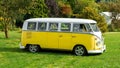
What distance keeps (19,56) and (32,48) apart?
2.24 meters

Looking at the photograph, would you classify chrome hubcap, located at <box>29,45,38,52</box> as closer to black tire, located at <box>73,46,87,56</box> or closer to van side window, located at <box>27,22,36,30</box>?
van side window, located at <box>27,22,36,30</box>

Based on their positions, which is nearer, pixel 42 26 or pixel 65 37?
pixel 65 37

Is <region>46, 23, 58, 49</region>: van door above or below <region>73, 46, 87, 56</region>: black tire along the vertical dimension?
above

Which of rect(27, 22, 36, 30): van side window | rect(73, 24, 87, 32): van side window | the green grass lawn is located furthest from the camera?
rect(27, 22, 36, 30): van side window

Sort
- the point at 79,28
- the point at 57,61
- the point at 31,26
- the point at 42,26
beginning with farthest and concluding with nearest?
the point at 31,26
the point at 42,26
the point at 79,28
the point at 57,61

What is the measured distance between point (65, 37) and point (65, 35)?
11 cm

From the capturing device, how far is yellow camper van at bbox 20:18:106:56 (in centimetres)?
1808

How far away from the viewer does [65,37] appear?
1845cm

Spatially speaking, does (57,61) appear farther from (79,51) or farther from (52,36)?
(52,36)

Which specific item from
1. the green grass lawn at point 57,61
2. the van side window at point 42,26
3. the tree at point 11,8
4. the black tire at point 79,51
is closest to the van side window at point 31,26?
the van side window at point 42,26

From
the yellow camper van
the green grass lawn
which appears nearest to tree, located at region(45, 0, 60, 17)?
the yellow camper van

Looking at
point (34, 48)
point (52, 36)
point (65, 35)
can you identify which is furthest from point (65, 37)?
point (34, 48)

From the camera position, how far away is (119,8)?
7406cm

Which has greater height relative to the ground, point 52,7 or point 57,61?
point 52,7
